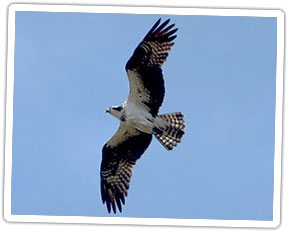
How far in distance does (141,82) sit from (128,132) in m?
0.90

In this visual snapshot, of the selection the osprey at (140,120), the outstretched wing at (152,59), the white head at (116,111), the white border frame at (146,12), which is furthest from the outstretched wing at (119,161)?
the white border frame at (146,12)

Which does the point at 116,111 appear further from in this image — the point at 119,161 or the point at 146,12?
the point at 146,12

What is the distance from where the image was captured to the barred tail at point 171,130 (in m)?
9.38

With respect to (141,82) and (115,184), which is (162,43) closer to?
(141,82)

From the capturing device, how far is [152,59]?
899 centimetres

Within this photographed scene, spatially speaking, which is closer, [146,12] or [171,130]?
[146,12]

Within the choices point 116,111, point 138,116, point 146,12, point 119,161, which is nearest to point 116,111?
point 116,111

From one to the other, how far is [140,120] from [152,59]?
0.87 m

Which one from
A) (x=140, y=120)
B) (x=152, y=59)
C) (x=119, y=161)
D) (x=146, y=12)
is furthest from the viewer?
(x=119, y=161)

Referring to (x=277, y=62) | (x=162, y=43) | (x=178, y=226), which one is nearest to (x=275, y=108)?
(x=277, y=62)

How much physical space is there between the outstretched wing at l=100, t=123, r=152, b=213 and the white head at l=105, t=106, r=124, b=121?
296 millimetres

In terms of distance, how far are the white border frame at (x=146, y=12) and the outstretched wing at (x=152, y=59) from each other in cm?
70

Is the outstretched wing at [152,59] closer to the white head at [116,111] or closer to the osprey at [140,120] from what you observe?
the osprey at [140,120]

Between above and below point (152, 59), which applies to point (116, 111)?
below
